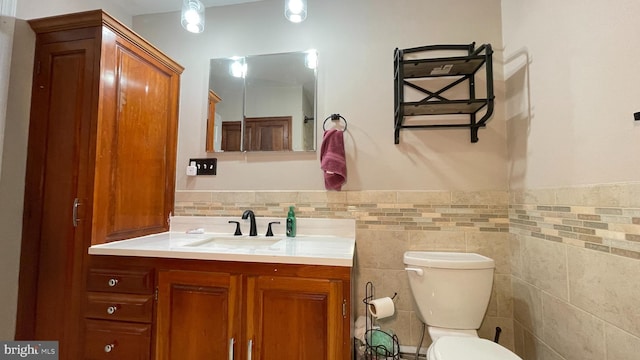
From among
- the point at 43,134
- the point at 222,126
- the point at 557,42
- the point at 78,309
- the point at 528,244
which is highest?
the point at 557,42

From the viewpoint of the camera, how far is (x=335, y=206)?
1641mm

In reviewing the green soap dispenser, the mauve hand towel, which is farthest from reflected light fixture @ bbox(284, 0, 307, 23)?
the green soap dispenser

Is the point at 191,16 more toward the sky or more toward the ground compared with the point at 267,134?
more toward the sky

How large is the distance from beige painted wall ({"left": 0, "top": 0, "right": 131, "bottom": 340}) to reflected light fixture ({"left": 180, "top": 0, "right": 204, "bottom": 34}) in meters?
0.77

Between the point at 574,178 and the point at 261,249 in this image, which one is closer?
the point at 574,178

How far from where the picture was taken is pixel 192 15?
153 cm

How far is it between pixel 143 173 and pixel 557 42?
2214mm

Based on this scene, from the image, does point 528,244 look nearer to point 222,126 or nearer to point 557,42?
point 557,42

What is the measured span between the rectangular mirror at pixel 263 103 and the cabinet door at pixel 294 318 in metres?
0.89

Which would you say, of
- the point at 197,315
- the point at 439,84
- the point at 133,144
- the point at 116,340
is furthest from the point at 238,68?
the point at 116,340

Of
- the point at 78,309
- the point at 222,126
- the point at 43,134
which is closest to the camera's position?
the point at 78,309

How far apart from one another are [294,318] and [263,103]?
51.5 inches

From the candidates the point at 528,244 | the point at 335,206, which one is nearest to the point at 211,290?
the point at 335,206

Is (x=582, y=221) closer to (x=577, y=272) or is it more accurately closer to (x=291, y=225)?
(x=577, y=272)
